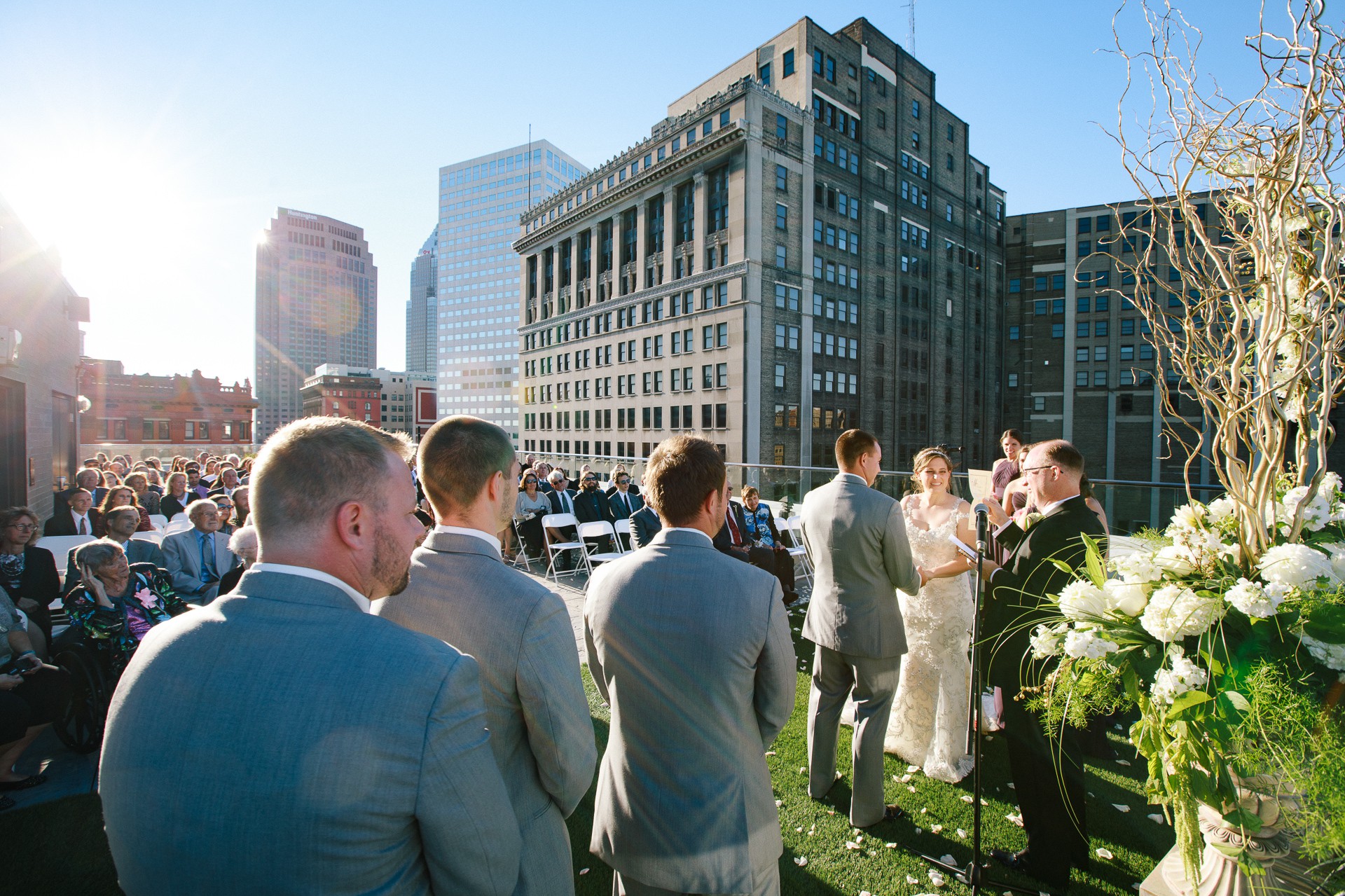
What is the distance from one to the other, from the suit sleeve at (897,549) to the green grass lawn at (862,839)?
5.04ft

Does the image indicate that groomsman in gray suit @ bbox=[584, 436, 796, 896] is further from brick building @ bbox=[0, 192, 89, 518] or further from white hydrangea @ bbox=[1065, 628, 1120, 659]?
brick building @ bbox=[0, 192, 89, 518]

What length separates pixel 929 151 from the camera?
2229 inches

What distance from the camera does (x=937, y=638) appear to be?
4.45 meters

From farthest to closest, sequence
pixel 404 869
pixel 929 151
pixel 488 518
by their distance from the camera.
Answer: pixel 929 151 < pixel 488 518 < pixel 404 869

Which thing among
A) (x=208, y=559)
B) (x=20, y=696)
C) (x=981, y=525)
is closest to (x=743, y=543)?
(x=981, y=525)

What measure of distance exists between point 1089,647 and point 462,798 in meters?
2.04

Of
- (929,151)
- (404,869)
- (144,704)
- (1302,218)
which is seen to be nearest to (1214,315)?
(1302,218)

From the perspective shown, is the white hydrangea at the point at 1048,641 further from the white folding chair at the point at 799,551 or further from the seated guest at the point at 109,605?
the white folding chair at the point at 799,551

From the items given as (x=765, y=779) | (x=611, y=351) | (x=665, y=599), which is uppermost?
(x=611, y=351)

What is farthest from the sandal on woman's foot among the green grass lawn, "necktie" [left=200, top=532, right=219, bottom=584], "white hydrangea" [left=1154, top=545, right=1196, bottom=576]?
"white hydrangea" [left=1154, top=545, right=1196, bottom=576]

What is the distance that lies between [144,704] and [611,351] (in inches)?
2254

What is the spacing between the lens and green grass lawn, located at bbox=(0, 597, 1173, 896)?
3.31 meters

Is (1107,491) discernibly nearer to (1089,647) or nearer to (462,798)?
(1089,647)

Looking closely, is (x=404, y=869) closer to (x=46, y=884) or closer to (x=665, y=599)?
(x=665, y=599)
